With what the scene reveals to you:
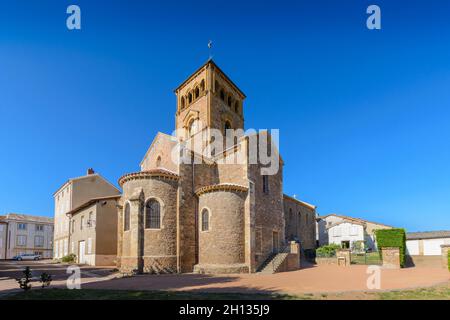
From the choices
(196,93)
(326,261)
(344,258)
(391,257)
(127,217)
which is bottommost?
(326,261)

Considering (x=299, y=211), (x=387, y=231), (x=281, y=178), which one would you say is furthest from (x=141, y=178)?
(x=299, y=211)

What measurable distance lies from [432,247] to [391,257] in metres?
17.3

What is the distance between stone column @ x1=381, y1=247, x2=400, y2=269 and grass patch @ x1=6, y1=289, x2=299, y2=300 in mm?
15285

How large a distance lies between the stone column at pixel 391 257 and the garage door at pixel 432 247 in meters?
17.0

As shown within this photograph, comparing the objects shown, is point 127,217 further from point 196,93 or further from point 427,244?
point 427,244

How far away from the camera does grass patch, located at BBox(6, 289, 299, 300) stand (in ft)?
35.6

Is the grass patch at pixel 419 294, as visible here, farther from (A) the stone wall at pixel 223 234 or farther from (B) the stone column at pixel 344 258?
(B) the stone column at pixel 344 258

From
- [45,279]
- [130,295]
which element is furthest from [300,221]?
[45,279]

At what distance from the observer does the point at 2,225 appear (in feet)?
184

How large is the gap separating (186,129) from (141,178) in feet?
39.4

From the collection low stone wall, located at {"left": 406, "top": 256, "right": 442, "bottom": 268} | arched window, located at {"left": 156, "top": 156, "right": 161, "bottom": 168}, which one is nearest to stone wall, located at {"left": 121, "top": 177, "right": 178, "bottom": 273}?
arched window, located at {"left": 156, "top": 156, "right": 161, "bottom": 168}

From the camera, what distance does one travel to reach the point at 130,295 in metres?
11.5

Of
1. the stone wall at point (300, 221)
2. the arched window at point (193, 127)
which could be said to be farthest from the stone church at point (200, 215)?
the stone wall at point (300, 221)
